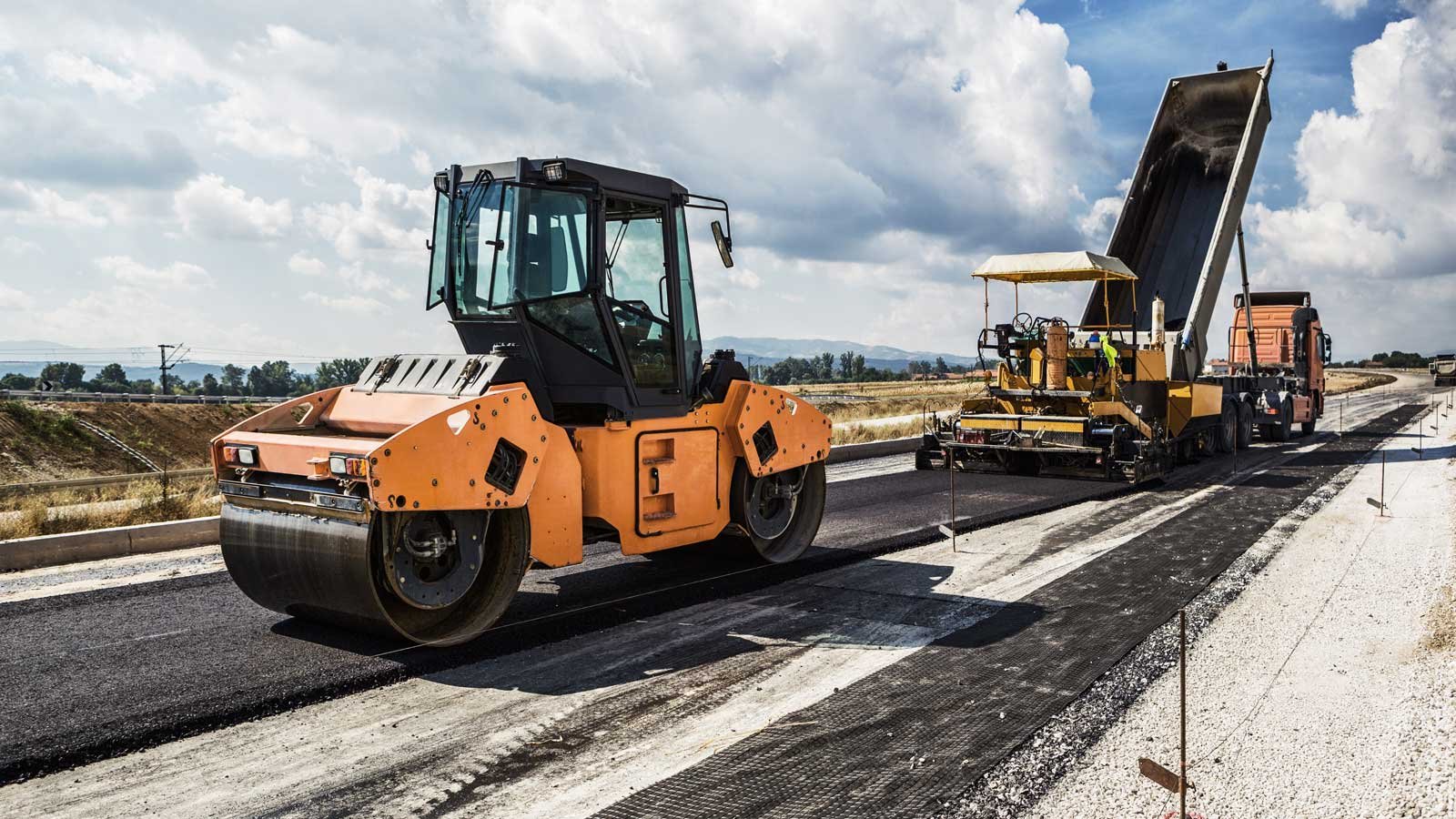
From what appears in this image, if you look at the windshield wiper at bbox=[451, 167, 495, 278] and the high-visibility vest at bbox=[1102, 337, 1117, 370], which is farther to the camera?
the high-visibility vest at bbox=[1102, 337, 1117, 370]

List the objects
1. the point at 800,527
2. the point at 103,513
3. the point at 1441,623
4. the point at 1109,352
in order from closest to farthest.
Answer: the point at 1441,623
the point at 800,527
the point at 103,513
the point at 1109,352

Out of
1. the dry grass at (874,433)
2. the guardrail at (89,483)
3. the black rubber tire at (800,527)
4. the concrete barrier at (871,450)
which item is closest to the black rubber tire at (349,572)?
the black rubber tire at (800,527)

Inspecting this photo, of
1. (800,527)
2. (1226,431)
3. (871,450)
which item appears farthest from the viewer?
(871,450)

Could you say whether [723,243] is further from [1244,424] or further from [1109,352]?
[1244,424]

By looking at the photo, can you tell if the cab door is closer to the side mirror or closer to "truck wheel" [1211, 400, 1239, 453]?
the side mirror

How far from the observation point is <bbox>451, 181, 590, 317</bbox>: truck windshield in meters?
6.09

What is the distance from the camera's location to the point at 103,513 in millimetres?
9781

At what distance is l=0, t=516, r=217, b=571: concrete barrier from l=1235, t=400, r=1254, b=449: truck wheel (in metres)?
16.3

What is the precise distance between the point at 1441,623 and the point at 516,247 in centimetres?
599

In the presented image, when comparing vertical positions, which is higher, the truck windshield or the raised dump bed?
the raised dump bed

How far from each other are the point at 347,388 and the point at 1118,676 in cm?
473

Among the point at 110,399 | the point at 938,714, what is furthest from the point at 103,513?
the point at 110,399

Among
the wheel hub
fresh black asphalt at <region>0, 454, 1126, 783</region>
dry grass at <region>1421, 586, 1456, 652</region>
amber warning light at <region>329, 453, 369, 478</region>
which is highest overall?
amber warning light at <region>329, 453, 369, 478</region>

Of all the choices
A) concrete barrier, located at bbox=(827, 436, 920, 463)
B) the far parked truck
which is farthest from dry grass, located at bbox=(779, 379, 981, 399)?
concrete barrier, located at bbox=(827, 436, 920, 463)
